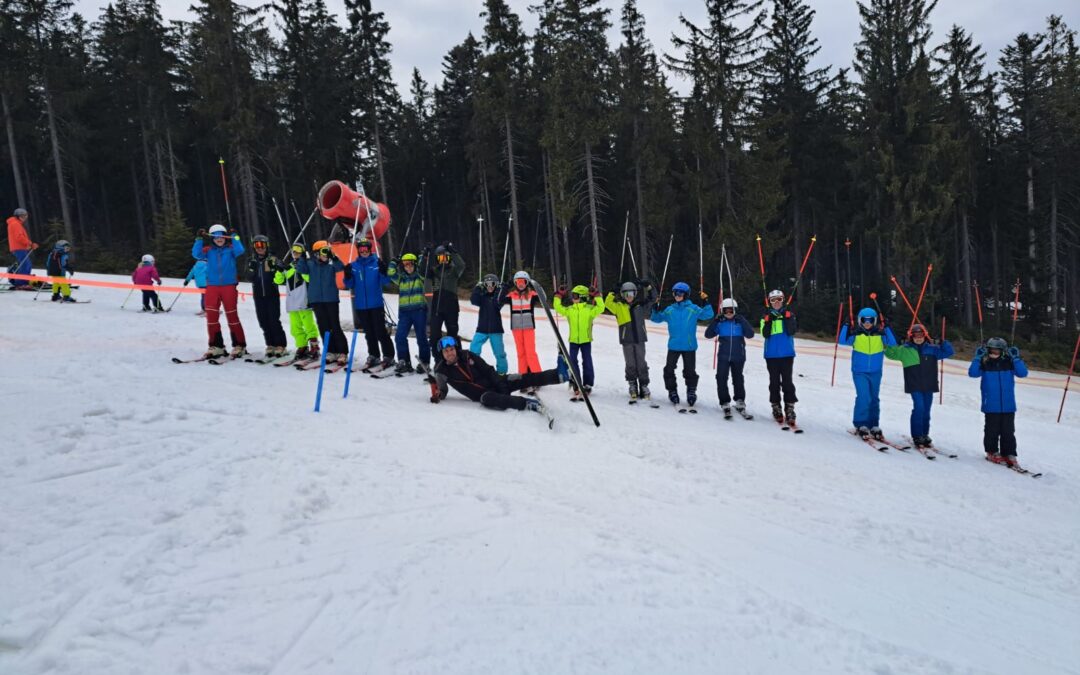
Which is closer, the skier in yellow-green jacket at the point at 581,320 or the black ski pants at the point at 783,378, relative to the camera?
the black ski pants at the point at 783,378

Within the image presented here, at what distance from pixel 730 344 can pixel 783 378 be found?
0.91 meters

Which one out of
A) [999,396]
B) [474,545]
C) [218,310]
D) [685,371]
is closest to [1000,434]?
[999,396]

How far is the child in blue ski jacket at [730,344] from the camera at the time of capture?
891 cm

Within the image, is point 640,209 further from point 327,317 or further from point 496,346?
point 327,317

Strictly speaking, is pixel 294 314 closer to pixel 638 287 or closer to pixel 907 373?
pixel 638 287

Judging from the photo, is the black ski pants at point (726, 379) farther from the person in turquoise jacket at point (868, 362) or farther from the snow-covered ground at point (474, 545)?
the snow-covered ground at point (474, 545)

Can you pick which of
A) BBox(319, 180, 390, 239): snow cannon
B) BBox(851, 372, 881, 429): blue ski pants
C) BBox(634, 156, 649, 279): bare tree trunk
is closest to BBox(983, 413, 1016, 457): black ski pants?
BBox(851, 372, 881, 429): blue ski pants

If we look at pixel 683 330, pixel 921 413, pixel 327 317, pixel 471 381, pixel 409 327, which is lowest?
pixel 921 413

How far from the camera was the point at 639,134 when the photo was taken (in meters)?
30.0

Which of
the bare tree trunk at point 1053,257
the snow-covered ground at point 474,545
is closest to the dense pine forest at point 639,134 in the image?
the bare tree trunk at point 1053,257

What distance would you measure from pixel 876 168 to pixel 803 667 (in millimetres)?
28604

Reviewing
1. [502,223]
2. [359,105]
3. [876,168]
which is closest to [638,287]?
[876,168]

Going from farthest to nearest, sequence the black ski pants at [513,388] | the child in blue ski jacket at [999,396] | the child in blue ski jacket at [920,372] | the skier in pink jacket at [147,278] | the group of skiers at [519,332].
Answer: the skier in pink jacket at [147,278] → the child in blue ski jacket at [920,372] → the group of skiers at [519,332] → the child in blue ski jacket at [999,396] → the black ski pants at [513,388]

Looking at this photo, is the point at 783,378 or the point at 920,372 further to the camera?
the point at 783,378
